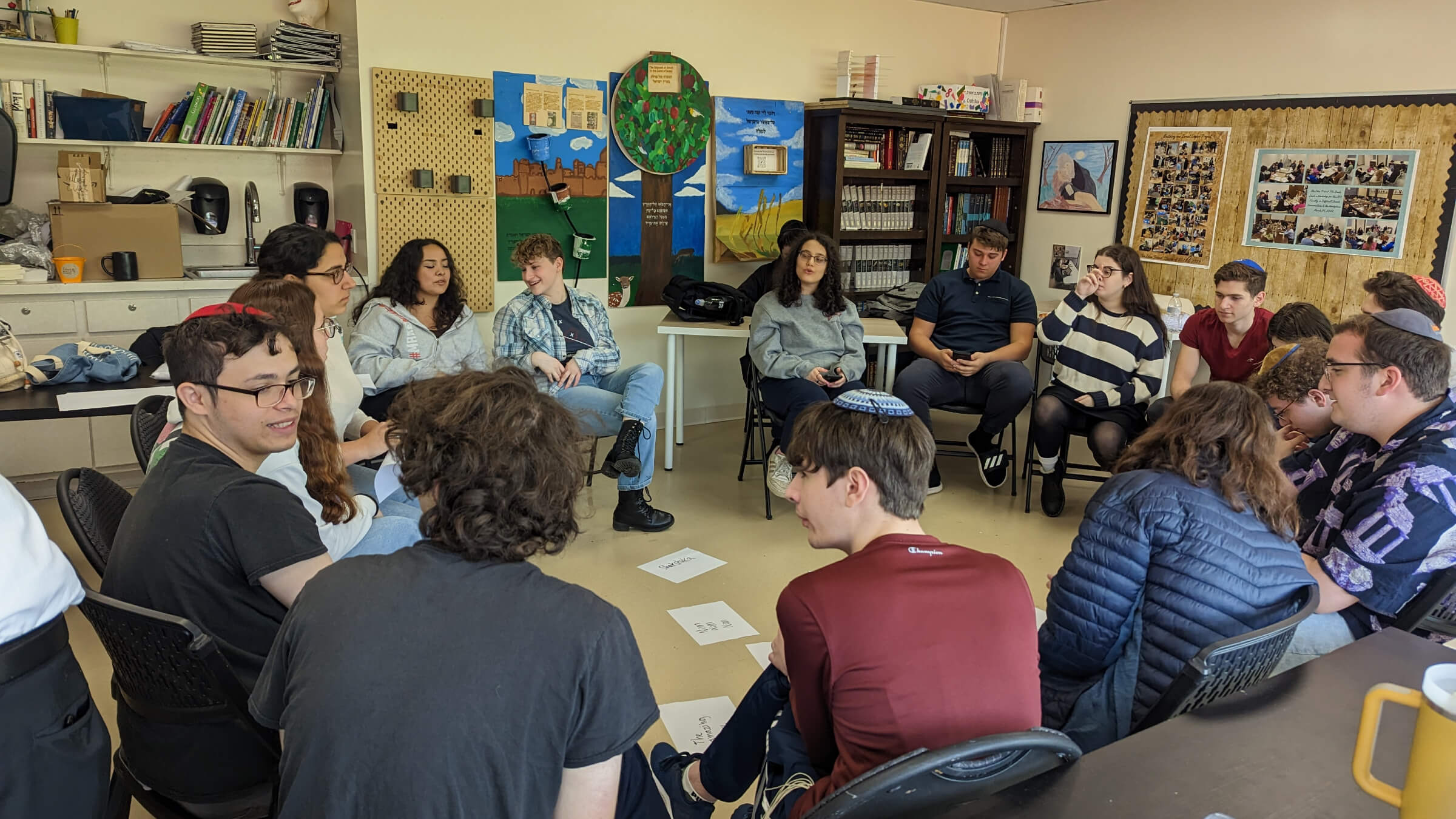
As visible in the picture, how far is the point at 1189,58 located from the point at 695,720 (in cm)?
475

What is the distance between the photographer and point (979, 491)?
180 inches

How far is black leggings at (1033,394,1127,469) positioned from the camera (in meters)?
4.18

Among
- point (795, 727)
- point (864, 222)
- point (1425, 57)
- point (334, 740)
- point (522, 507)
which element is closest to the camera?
point (334, 740)

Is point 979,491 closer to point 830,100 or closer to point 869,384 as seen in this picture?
point 869,384

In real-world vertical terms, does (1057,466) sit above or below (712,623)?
above

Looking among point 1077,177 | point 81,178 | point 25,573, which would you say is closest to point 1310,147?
point 1077,177

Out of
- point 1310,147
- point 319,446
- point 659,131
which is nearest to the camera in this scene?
point 319,446

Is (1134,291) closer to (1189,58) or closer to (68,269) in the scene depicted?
(1189,58)

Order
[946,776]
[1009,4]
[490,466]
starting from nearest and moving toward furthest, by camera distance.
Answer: [946,776] → [490,466] → [1009,4]

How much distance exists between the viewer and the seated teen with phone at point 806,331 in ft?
14.0

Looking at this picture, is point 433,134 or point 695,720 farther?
point 433,134

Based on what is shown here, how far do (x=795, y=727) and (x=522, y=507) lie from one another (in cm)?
64

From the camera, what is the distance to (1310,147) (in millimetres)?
4941

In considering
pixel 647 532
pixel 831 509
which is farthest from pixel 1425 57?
pixel 831 509
